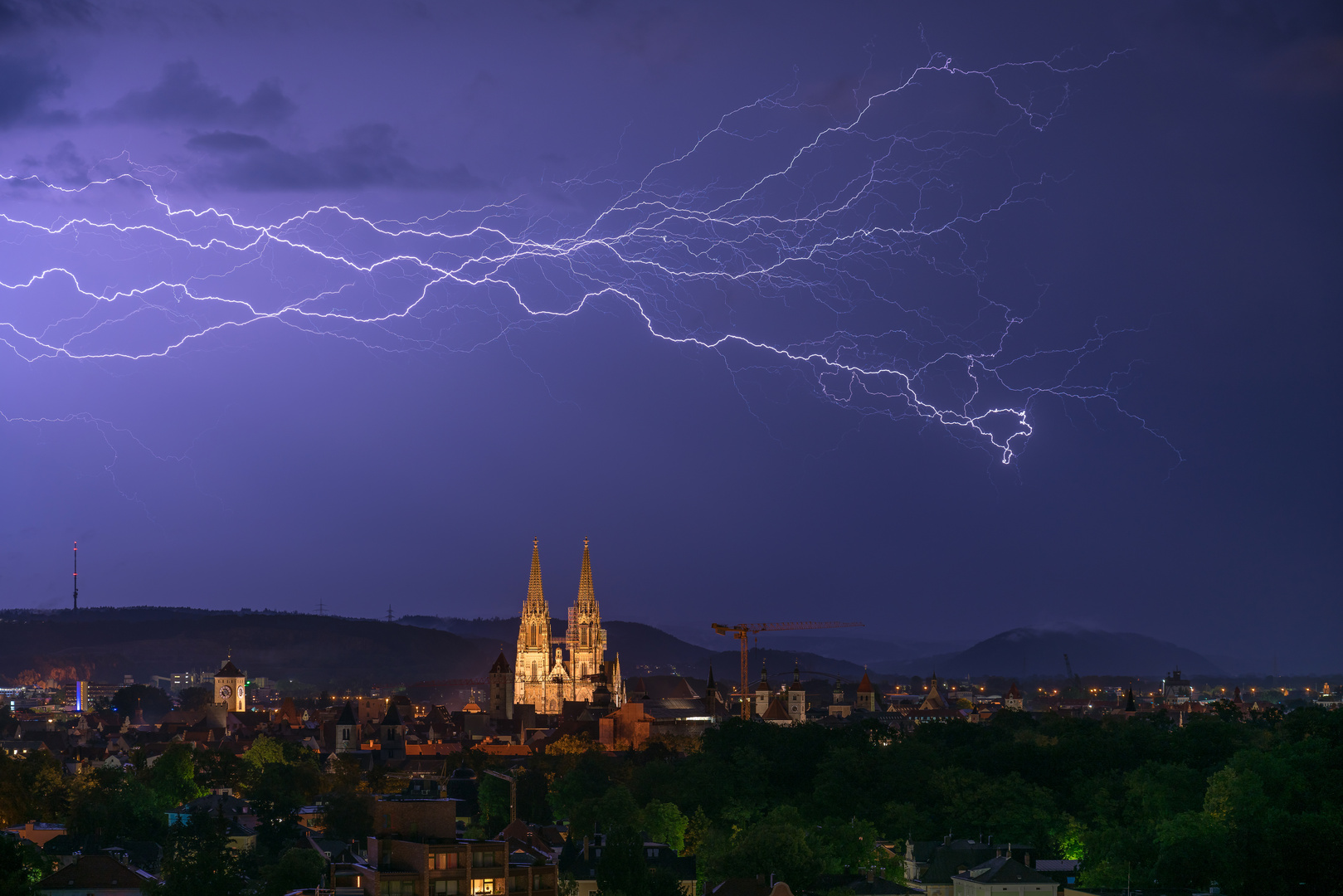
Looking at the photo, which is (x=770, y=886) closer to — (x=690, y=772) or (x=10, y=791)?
(x=690, y=772)

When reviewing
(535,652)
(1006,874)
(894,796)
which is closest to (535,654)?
(535,652)

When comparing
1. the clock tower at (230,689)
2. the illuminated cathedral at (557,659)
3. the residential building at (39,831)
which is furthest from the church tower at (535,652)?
the residential building at (39,831)

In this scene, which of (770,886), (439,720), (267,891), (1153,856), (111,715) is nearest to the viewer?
(267,891)

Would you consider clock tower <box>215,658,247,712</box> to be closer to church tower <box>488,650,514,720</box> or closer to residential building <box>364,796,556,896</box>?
church tower <box>488,650,514,720</box>

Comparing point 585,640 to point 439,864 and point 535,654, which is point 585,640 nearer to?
point 535,654

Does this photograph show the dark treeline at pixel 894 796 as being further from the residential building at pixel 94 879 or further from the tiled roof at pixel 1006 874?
the tiled roof at pixel 1006 874

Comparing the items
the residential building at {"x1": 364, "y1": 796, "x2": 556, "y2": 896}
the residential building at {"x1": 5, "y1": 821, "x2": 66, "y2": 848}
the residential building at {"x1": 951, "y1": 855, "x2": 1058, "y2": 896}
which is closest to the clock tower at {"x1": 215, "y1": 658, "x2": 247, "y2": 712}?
the residential building at {"x1": 5, "y1": 821, "x2": 66, "y2": 848}

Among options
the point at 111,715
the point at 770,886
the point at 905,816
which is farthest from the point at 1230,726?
the point at 111,715
